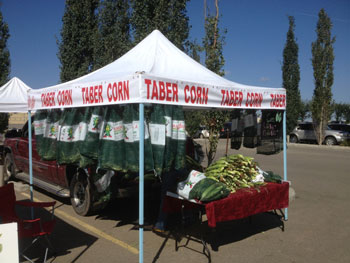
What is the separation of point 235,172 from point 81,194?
3111mm

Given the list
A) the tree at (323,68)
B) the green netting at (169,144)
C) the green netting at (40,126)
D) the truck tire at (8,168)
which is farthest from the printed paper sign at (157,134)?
the tree at (323,68)

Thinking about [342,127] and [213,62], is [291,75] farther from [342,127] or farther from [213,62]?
[213,62]

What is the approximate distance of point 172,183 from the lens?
5094 millimetres

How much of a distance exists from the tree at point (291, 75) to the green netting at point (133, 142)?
2349 centimetres

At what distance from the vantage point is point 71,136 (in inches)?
199

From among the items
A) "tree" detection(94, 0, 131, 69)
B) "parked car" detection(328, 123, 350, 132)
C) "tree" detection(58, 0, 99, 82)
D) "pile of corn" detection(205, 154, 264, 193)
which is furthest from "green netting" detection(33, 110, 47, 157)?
"parked car" detection(328, 123, 350, 132)

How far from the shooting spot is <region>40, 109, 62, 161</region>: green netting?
551cm

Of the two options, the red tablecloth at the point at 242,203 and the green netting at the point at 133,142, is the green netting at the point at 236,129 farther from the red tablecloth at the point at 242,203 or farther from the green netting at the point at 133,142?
the green netting at the point at 133,142

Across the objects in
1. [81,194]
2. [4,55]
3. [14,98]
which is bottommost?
[81,194]

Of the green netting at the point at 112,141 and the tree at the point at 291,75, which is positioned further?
the tree at the point at 291,75

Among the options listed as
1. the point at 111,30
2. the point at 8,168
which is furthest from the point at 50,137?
the point at 111,30

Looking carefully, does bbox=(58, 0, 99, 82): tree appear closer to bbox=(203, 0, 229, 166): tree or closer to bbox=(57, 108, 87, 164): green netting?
bbox=(203, 0, 229, 166): tree

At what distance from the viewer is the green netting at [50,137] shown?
5508mm

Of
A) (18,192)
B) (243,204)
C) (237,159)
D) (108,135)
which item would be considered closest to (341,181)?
(237,159)
